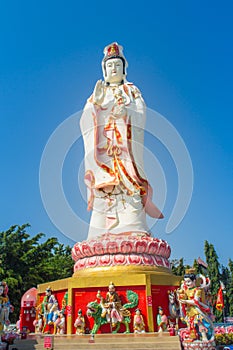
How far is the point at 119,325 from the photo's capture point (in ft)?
34.7

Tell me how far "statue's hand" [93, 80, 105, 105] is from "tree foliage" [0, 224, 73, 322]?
34.4ft

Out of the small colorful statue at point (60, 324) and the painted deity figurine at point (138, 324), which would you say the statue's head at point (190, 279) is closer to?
the painted deity figurine at point (138, 324)

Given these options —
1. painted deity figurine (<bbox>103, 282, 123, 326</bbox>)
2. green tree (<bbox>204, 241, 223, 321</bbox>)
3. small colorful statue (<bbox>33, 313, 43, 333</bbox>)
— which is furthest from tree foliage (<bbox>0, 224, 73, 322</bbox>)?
green tree (<bbox>204, 241, 223, 321</bbox>)

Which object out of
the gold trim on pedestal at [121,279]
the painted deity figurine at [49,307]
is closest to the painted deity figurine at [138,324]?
the gold trim on pedestal at [121,279]

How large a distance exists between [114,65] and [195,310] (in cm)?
1080

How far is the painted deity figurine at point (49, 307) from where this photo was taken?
11.6 metres

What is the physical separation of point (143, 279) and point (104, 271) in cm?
149

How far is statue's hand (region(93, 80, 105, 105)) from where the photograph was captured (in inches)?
590

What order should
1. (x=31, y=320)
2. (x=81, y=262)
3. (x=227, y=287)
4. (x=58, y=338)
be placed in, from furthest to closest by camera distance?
(x=227, y=287), (x=31, y=320), (x=81, y=262), (x=58, y=338)

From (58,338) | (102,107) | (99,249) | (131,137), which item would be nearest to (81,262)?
(99,249)

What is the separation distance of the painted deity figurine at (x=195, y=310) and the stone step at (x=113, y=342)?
0.72m

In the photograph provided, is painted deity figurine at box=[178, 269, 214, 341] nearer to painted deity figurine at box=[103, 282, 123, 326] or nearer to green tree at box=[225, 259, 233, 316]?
painted deity figurine at box=[103, 282, 123, 326]

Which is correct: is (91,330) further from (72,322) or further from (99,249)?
(99,249)

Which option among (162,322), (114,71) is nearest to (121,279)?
(162,322)
